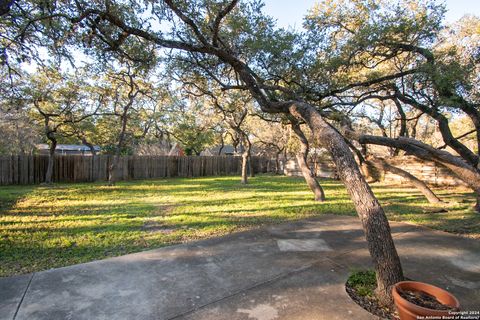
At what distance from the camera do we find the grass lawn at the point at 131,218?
3810 mm

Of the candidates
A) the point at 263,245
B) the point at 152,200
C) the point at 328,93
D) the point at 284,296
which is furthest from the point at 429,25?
the point at 152,200

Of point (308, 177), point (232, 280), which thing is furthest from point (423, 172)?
point (232, 280)

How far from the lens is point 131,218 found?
5793 millimetres

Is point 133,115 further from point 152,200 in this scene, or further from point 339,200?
point 339,200

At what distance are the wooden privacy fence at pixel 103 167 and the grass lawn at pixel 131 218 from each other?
2.90 metres

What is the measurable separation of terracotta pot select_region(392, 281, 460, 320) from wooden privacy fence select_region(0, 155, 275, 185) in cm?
1359

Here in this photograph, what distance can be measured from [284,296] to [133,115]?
15416 millimetres

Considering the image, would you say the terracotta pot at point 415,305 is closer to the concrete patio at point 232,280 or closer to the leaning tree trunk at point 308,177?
the concrete patio at point 232,280

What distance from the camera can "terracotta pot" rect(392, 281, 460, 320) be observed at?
183 cm

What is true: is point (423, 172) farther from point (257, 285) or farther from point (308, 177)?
point (257, 285)

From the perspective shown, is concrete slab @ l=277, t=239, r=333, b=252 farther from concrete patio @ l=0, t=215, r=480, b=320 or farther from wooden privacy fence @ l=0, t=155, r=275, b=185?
wooden privacy fence @ l=0, t=155, r=275, b=185

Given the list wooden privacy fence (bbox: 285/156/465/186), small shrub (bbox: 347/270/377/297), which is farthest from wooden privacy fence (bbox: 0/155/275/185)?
small shrub (bbox: 347/270/377/297)

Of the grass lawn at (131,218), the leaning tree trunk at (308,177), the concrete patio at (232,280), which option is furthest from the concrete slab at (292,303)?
the leaning tree trunk at (308,177)

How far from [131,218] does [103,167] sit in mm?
8521
